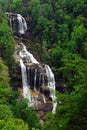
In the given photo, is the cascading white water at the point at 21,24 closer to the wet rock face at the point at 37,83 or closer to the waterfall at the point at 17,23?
the waterfall at the point at 17,23

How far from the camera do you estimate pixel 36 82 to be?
45094mm

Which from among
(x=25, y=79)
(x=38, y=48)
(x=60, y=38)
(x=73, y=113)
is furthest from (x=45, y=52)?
(x=73, y=113)

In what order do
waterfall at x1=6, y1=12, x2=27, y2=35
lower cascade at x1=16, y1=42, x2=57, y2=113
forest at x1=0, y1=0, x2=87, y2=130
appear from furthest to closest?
waterfall at x1=6, y1=12, x2=27, y2=35
lower cascade at x1=16, y1=42, x2=57, y2=113
forest at x1=0, y1=0, x2=87, y2=130

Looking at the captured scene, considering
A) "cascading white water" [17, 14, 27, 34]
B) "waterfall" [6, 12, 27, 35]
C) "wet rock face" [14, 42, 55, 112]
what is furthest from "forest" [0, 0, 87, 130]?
"waterfall" [6, 12, 27, 35]

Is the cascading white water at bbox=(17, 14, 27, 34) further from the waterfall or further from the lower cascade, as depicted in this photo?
the lower cascade

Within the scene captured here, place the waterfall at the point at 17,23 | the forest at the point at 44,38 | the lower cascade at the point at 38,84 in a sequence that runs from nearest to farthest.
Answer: the forest at the point at 44,38 → the lower cascade at the point at 38,84 → the waterfall at the point at 17,23

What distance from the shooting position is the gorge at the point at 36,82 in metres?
42.3

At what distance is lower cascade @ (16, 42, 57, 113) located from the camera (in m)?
42.3

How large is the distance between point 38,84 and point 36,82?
1.24 ft

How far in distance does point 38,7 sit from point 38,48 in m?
12.3

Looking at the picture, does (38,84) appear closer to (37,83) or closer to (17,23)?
(37,83)

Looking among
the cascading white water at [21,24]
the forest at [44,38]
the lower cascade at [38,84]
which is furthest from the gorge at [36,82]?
the cascading white water at [21,24]

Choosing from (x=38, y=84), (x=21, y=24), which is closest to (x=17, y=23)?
(x=21, y=24)

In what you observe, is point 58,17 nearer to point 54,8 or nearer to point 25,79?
point 54,8
